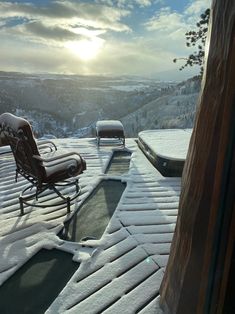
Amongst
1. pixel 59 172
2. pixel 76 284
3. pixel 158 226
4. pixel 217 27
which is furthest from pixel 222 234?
pixel 59 172

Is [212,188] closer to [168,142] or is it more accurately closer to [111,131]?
[168,142]

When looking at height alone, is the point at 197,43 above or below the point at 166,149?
above

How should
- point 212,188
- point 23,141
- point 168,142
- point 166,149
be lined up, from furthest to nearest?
point 168,142
point 166,149
point 23,141
point 212,188

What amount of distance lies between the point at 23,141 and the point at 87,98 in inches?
1175

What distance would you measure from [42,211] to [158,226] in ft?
4.70

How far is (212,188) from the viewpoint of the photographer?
1553 mm

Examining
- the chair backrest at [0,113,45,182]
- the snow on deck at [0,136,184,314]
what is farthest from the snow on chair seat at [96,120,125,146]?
the chair backrest at [0,113,45,182]

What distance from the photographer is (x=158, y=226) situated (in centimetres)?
329

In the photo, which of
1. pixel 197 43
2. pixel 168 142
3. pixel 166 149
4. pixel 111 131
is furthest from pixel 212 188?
pixel 197 43


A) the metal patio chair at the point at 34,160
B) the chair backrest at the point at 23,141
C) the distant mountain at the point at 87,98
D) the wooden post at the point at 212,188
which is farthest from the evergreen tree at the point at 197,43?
the distant mountain at the point at 87,98

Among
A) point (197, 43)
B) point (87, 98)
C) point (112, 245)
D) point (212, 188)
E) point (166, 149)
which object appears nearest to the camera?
point (212, 188)

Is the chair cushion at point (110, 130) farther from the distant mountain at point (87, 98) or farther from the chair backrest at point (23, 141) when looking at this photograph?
the distant mountain at point (87, 98)

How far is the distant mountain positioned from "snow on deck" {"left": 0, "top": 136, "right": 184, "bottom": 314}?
2384 cm

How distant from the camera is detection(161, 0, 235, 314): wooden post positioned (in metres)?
1.42
